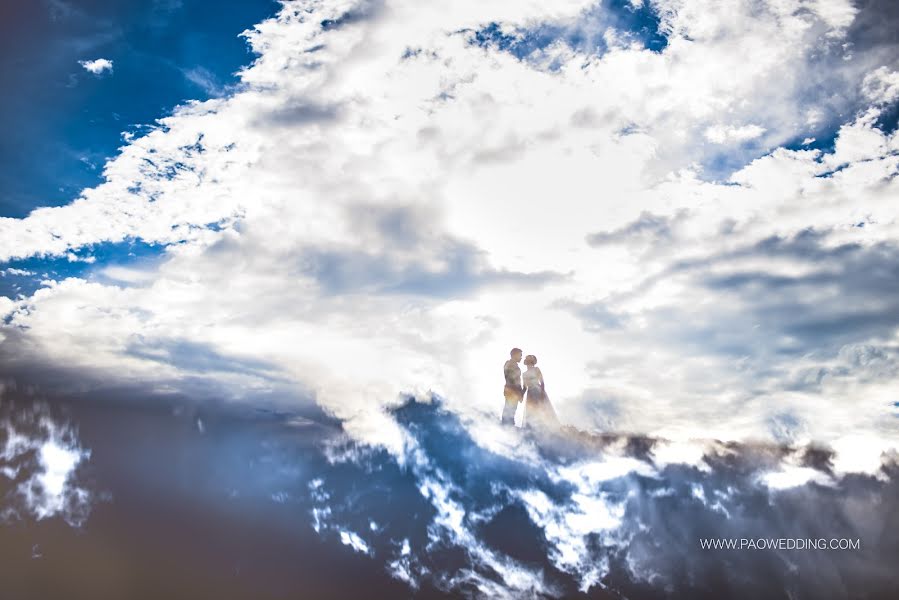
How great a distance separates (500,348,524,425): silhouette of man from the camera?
29.1m

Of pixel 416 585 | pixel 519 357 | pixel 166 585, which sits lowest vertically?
pixel 416 585

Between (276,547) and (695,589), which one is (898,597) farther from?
(276,547)

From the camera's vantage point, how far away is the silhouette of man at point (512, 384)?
29.1 m

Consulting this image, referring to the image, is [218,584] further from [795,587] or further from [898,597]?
[898,597]

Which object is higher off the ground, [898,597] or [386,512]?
[386,512]

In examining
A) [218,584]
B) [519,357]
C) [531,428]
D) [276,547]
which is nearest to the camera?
[519,357]

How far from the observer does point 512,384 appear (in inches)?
1158

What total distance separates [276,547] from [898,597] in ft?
352

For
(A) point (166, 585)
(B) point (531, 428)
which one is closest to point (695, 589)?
(B) point (531, 428)

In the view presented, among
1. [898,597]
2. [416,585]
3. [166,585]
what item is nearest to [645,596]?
[898,597]

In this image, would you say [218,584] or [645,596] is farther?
[218,584]

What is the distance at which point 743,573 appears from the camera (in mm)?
73562

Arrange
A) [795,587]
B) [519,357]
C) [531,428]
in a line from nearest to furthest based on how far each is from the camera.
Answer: [519,357], [531,428], [795,587]

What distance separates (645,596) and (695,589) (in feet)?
29.4
